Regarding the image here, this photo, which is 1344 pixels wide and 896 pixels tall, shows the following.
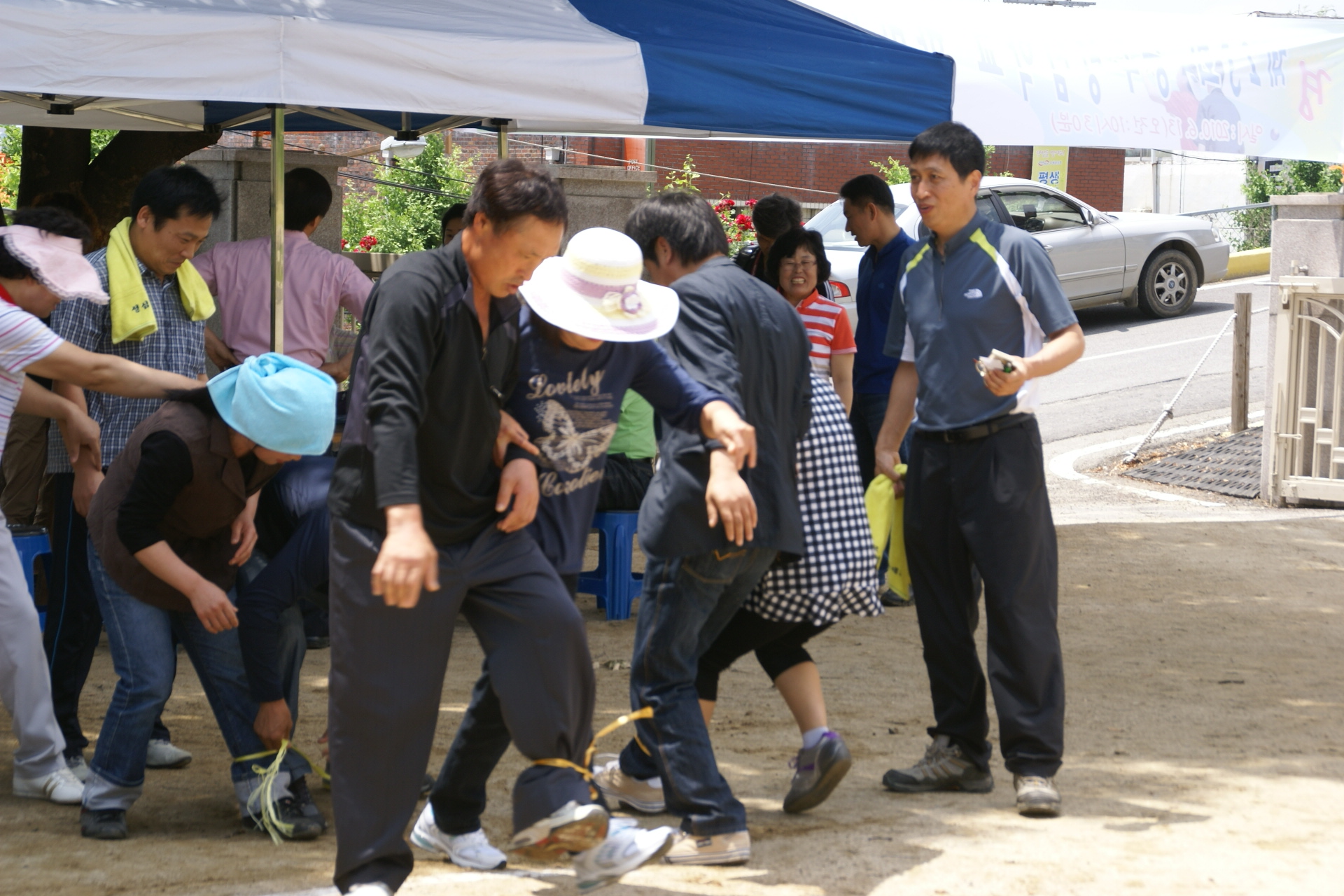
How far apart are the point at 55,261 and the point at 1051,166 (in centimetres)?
2365

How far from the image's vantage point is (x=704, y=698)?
404 centimetres

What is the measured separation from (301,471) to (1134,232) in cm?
1357

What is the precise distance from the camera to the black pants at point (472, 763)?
3.49 m

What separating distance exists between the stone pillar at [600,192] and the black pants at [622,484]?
9.93ft

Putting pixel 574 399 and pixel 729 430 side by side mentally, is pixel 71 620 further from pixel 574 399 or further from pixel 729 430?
pixel 729 430

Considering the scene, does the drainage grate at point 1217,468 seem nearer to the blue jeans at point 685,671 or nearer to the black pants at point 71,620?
the blue jeans at point 685,671

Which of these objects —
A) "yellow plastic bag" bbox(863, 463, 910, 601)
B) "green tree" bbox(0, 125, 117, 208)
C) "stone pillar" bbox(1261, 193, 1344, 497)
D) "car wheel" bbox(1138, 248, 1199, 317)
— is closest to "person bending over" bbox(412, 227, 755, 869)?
"yellow plastic bag" bbox(863, 463, 910, 601)

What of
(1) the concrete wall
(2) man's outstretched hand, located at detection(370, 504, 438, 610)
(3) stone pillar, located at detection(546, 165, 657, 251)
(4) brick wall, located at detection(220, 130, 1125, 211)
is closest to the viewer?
(2) man's outstretched hand, located at detection(370, 504, 438, 610)

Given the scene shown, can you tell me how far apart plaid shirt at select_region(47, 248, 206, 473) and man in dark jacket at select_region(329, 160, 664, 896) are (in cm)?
171

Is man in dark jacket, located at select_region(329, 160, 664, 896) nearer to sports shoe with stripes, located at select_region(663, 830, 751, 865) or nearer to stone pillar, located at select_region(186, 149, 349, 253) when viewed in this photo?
sports shoe with stripes, located at select_region(663, 830, 751, 865)

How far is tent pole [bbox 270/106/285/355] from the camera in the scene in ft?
18.4

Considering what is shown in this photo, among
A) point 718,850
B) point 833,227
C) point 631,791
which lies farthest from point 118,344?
point 833,227

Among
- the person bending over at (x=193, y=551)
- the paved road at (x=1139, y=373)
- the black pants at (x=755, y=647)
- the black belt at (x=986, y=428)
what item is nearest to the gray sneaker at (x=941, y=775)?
the black pants at (x=755, y=647)

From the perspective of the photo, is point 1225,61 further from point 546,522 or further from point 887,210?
point 546,522
